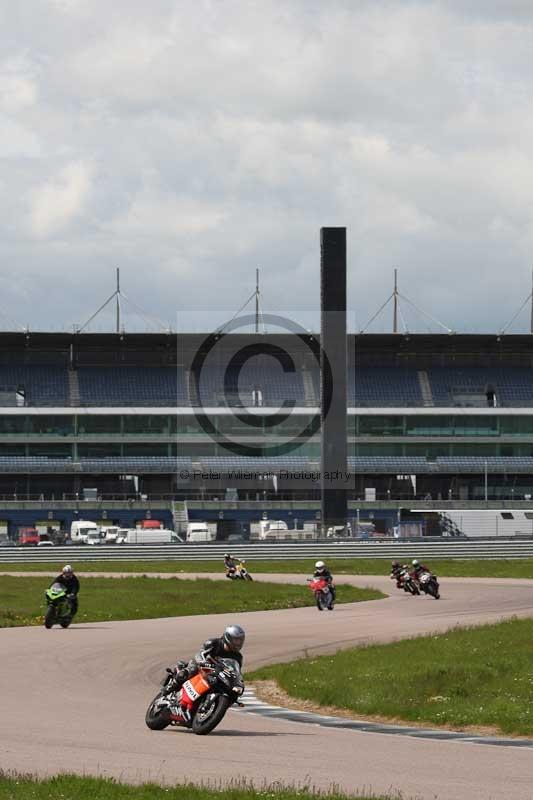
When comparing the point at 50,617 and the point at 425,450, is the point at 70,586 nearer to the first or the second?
the point at 50,617

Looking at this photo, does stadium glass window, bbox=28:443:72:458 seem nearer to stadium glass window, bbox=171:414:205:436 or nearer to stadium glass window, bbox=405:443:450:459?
stadium glass window, bbox=171:414:205:436

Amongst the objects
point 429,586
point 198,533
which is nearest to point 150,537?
point 198,533

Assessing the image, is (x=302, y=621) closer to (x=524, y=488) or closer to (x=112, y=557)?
(x=112, y=557)

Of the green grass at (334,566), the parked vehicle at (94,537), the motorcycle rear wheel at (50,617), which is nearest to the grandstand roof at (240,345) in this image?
the parked vehicle at (94,537)

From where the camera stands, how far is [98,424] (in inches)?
4058

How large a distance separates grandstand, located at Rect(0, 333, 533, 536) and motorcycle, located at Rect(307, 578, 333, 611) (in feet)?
193

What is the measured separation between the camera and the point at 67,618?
33312mm

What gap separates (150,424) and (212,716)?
87324 millimetres

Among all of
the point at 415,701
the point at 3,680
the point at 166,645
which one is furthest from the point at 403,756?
the point at 166,645

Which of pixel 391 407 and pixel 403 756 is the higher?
pixel 391 407

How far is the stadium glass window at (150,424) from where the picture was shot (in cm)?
10281

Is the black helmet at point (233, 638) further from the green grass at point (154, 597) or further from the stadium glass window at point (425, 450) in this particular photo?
the stadium glass window at point (425, 450)

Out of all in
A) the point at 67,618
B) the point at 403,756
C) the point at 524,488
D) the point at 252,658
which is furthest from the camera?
the point at 524,488

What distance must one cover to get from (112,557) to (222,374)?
37763 mm
